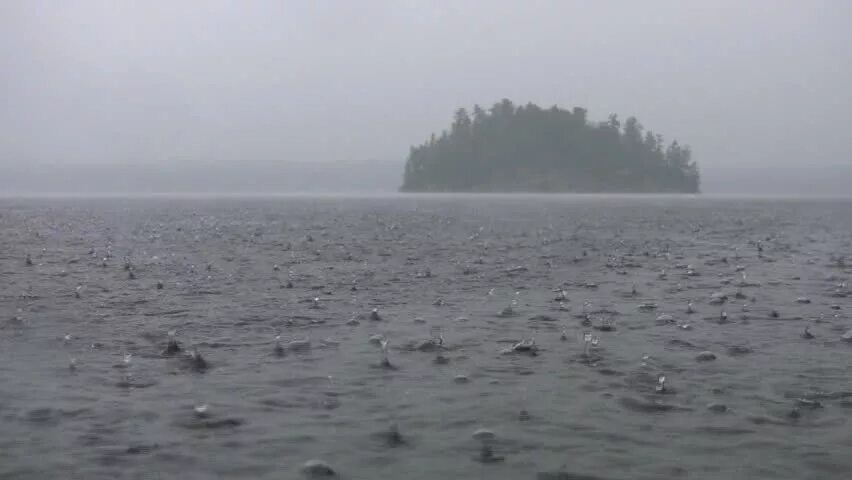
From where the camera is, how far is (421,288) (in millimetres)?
22188

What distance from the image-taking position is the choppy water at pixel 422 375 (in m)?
8.90

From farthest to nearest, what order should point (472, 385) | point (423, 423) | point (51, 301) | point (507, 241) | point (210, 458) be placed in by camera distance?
point (507, 241), point (51, 301), point (472, 385), point (423, 423), point (210, 458)

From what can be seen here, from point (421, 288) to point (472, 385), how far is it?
34.2 feet

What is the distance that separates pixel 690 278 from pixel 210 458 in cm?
1822

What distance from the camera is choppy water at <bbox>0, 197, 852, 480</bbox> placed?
29.2ft

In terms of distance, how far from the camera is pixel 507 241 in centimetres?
3941

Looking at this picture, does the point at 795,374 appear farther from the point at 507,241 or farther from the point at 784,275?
the point at 507,241

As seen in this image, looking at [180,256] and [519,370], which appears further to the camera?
[180,256]

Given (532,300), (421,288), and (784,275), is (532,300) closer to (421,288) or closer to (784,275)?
(421,288)

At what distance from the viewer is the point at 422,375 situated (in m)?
12.4

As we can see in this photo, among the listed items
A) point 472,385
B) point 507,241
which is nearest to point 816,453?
point 472,385

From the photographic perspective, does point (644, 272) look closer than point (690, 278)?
No

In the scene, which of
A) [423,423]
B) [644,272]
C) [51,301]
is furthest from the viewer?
[644,272]

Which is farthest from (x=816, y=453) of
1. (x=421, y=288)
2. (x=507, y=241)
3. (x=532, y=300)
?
(x=507, y=241)
